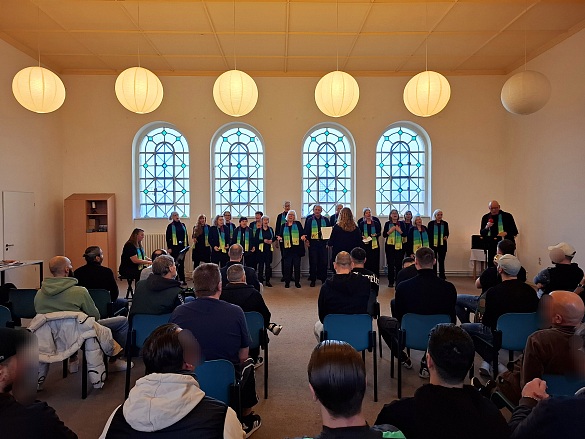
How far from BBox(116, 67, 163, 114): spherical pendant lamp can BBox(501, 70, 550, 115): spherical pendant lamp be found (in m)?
4.44

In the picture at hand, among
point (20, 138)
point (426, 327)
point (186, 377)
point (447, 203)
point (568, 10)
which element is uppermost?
point (568, 10)

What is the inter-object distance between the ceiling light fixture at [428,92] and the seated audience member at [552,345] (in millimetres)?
3268

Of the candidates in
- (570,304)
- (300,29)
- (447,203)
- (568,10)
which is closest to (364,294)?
(570,304)

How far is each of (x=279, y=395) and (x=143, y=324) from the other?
123 centimetres

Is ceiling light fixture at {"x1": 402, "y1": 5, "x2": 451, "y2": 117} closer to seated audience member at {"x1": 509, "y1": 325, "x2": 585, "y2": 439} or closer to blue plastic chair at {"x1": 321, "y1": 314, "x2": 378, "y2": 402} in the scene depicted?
blue plastic chair at {"x1": 321, "y1": 314, "x2": 378, "y2": 402}

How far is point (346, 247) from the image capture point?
7.35 metres

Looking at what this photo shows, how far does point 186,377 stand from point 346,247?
598cm

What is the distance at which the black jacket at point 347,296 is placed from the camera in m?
3.57

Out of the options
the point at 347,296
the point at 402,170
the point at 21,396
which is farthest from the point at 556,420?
the point at 402,170

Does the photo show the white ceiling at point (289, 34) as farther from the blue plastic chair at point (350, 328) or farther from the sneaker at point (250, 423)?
the sneaker at point (250, 423)

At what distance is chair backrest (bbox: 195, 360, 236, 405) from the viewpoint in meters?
2.32

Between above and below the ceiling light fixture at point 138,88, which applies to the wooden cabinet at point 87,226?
below

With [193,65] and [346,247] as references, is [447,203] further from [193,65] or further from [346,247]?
[193,65]

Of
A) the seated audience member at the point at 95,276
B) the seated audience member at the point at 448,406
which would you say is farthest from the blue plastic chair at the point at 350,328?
the seated audience member at the point at 95,276
